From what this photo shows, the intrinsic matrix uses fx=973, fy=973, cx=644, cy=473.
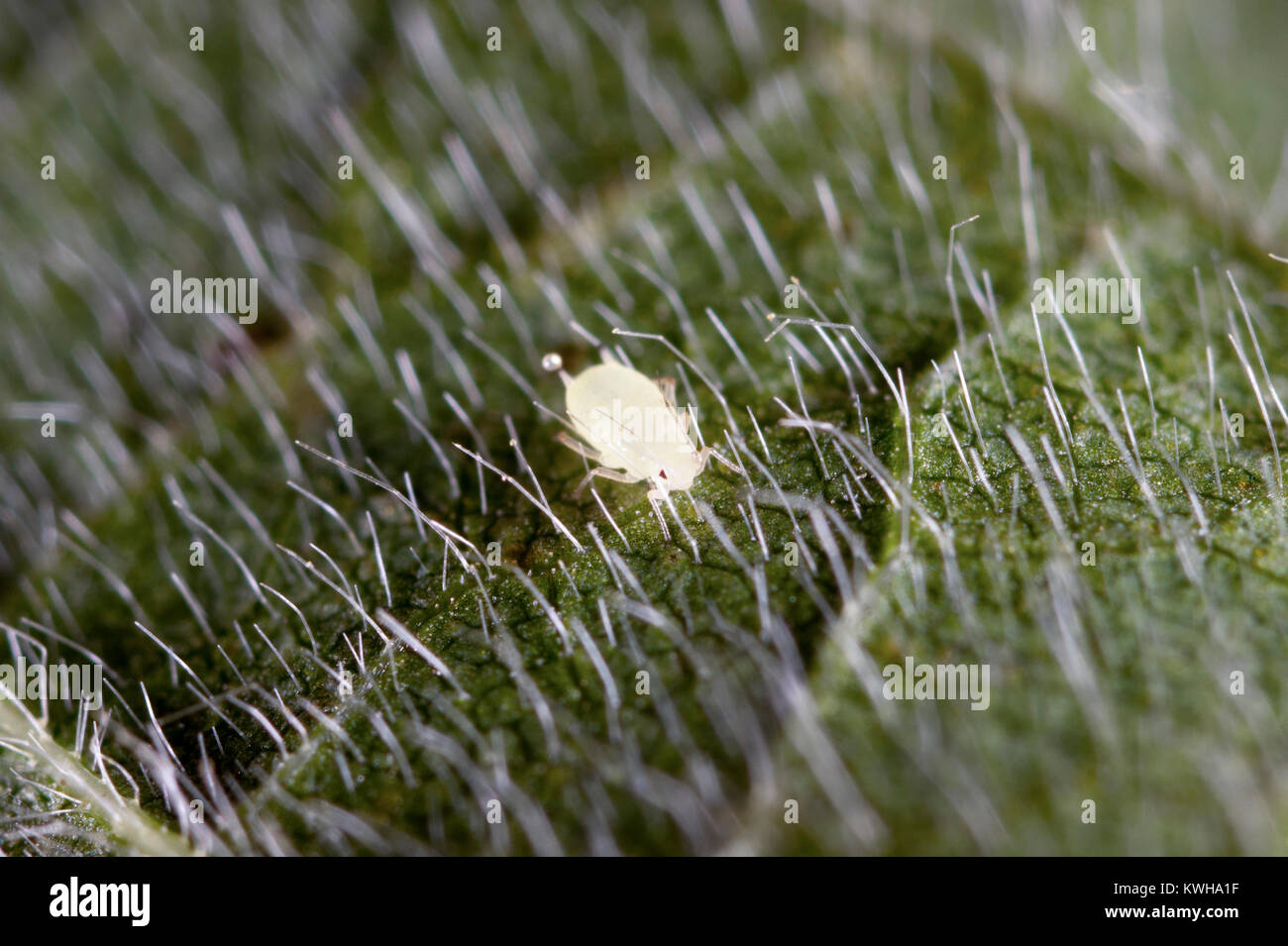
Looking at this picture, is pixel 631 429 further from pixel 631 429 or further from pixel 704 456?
pixel 704 456

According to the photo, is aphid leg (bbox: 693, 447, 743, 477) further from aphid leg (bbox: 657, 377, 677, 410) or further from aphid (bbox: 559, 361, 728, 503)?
aphid leg (bbox: 657, 377, 677, 410)

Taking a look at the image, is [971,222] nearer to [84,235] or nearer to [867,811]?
[867,811]

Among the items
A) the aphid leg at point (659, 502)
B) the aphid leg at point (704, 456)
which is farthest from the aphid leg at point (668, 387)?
the aphid leg at point (659, 502)

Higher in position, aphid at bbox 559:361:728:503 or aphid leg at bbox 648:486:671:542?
aphid at bbox 559:361:728:503

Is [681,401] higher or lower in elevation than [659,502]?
higher

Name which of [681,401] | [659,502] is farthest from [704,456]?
[681,401]

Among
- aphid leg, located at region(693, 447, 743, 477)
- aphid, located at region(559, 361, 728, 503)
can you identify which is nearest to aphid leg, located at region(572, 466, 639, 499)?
aphid, located at region(559, 361, 728, 503)
